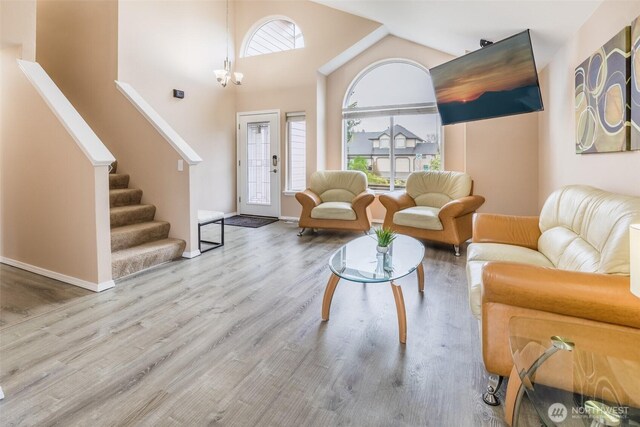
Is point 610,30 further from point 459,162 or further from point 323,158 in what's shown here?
point 323,158

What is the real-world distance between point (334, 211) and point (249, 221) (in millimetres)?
2108

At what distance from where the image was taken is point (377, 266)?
2393 mm

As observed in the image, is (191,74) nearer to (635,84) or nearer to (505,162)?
(505,162)

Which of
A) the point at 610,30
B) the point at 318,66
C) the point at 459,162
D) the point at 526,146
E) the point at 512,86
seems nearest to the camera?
the point at 610,30

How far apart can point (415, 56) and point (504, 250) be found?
165 inches

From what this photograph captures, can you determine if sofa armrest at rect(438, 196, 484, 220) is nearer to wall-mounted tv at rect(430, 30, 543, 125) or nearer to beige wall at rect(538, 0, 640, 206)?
beige wall at rect(538, 0, 640, 206)

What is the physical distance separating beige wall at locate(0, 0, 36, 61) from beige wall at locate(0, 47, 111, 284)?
0.24 feet

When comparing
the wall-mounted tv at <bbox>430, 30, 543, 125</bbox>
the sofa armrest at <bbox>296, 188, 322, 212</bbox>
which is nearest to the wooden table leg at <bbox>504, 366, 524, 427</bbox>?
the wall-mounted tv at <bbox>430, 30, 543, 125</bbox>

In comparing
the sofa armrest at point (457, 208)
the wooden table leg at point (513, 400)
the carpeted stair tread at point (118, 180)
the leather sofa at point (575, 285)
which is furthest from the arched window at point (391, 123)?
the wooden table leg at point (513, 400)

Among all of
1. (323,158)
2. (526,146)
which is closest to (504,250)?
(526,146)

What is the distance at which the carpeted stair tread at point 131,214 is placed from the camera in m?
3.82

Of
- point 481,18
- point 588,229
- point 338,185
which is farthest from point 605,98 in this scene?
point 338,185

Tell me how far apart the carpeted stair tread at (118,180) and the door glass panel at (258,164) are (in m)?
2.69

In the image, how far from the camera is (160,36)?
16.5 ft
